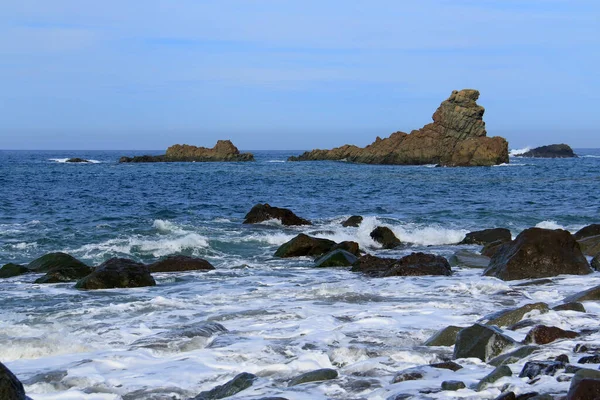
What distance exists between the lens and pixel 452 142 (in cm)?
9169

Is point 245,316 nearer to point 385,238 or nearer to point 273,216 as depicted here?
point 385,238

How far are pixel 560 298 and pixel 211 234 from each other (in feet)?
42.0

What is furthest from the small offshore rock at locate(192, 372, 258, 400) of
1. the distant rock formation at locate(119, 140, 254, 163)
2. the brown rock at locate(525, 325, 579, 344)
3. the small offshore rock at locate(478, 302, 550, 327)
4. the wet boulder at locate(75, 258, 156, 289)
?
the distant rock formation at locate(119, 140, 254, 163)

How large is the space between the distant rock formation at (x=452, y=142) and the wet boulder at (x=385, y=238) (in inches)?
2623

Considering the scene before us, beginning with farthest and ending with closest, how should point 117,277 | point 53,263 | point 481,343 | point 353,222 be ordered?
1. point 353,222
2. point 53,263
3. point 117,277
4. point 481,343

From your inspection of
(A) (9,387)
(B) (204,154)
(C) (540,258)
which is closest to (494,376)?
(A) (9,387)

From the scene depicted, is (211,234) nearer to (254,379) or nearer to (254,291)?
(254,291)

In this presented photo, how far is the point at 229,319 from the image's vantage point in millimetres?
10234

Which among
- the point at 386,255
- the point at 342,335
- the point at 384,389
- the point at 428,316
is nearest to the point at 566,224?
the point at 386,255

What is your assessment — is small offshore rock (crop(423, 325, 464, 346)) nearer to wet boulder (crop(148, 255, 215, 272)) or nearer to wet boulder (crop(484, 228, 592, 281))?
wet boulder (crop(484, 228, 592, 281))

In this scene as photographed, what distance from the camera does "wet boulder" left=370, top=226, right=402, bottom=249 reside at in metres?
19.9

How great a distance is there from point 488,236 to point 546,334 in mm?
11979

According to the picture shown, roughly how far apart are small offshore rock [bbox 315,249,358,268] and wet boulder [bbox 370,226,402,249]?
3.75 meters

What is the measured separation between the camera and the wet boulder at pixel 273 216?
24203mm
